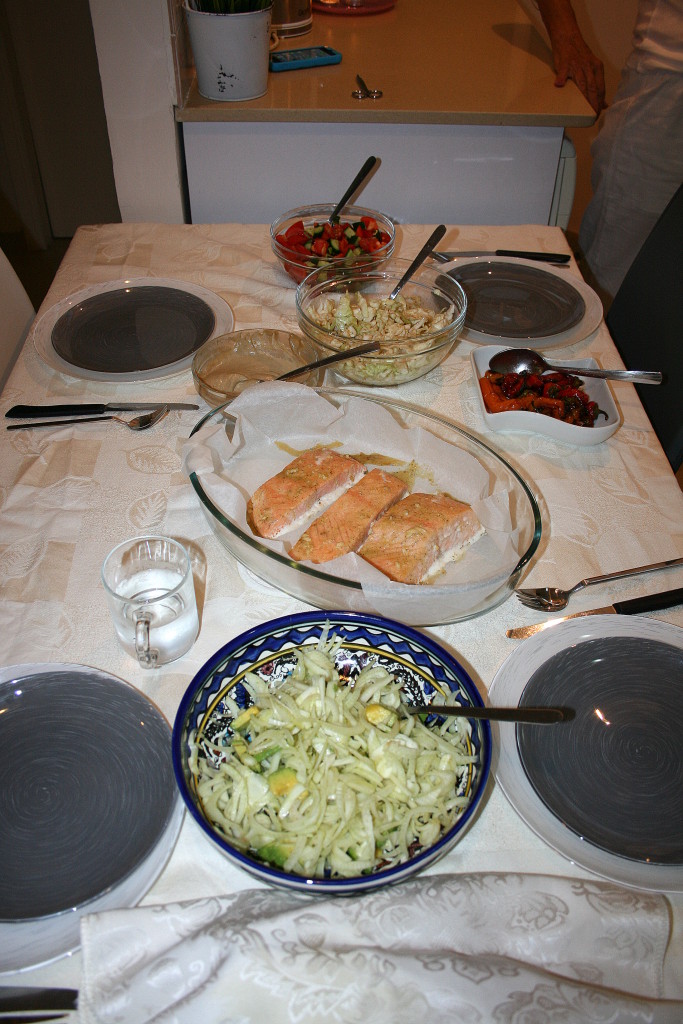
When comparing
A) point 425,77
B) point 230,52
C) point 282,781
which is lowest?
point 282,781

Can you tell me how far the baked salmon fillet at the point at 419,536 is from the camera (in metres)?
0.96

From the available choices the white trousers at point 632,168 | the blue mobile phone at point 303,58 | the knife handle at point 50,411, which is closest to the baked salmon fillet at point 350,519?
the knife handle at point 50,411

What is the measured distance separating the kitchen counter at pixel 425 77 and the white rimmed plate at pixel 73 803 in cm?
170

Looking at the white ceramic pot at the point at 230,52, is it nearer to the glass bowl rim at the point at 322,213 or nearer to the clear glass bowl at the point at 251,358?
the glass bowl rim at the point at 322,213

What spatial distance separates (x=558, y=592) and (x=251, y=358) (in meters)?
0.68

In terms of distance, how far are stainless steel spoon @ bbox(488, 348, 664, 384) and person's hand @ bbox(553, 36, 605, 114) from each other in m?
1.33

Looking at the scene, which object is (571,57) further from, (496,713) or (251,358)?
(496,713)

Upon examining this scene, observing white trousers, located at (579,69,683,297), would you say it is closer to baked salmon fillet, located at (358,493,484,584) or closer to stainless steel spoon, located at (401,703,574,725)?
baked salmon fillet, located at (358,493,484,584)

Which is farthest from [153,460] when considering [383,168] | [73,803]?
[383,168]

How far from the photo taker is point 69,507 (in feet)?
3.68

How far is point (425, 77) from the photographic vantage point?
229 centimetres

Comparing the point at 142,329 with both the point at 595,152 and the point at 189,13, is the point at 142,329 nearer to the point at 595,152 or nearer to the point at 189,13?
the point at 189,13

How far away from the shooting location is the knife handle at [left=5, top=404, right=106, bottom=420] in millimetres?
1243

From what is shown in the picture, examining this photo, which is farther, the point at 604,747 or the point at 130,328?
the point at 130,328
